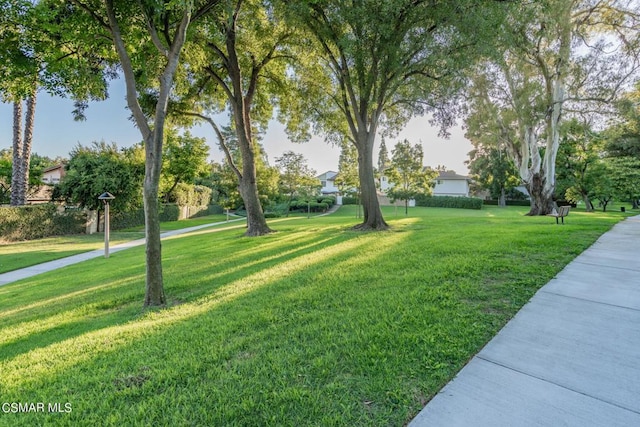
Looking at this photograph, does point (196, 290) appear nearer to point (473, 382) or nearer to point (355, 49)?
point (473, 382)

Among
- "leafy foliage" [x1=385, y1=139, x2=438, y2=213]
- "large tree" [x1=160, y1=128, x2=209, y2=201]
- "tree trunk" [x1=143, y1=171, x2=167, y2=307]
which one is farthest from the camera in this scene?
"large tree" [x1=160, y1=128, x2=209, y2=201]

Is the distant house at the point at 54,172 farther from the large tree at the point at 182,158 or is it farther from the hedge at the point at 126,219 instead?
the hedge at the point at 126,219

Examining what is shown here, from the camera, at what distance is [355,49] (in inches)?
356

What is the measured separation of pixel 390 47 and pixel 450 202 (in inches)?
1213

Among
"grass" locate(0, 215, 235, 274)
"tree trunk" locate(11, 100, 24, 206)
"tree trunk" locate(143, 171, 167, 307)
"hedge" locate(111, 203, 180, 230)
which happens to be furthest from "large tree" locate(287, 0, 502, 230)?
"hedge" locate(111, 203, 180, 230)

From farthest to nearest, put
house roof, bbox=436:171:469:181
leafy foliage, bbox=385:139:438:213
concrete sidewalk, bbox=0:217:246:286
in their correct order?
house roof, bbox=436:171:469:181, leafy foliage, bbox=385:139:438:213, concrete sidewalk, bbox=0:217:246:286

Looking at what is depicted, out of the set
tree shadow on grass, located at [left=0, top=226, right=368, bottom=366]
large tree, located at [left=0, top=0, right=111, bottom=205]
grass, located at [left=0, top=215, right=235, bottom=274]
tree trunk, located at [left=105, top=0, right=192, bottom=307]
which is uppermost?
large tree, located at [left=0, top=0, right=111, bottom=205]

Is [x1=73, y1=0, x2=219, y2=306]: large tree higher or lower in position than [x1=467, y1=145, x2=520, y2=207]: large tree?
lower

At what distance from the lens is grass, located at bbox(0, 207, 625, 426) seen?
2.08 meters

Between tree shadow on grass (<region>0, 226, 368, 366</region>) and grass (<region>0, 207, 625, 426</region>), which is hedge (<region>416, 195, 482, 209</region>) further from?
grass (<region>0, 207, 625, 426</region>)

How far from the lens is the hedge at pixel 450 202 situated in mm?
35062

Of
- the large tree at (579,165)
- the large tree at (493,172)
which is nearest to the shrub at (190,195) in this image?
the large tree at (579,165)

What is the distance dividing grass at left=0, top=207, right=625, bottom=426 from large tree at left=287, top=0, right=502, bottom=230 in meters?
5.89

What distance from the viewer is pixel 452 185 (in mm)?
44156
